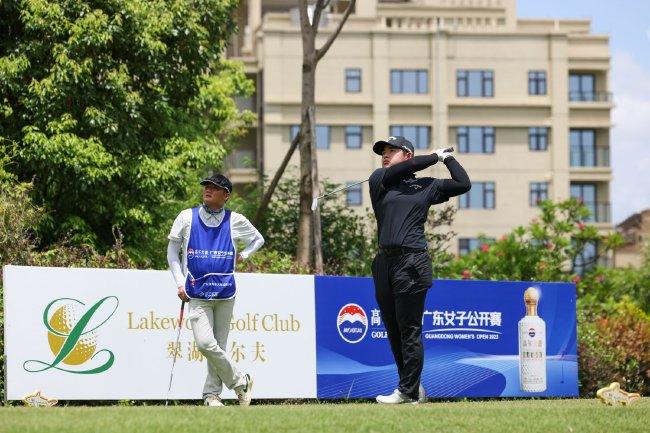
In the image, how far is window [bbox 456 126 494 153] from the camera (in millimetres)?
69000

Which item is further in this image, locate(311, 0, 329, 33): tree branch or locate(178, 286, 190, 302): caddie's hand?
locate(311, 0, 329, 33): tree branch

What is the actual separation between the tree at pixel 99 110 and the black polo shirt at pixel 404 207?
12894mm

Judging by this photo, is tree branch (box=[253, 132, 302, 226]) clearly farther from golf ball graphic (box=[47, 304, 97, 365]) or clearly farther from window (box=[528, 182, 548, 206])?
window (box=[528, 182, 548, 206])

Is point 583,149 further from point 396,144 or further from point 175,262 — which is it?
point 175,262

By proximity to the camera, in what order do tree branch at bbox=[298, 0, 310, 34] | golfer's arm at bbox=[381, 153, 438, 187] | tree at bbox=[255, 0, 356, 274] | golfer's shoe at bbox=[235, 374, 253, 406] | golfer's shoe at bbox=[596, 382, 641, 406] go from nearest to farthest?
golfer's arm at bbox=[381, 153, 438, 187], golfer's shoe at bbox=[235, 374, 253, 406], golfer's shoe at bbox=[596, 382, 641, 406], tree at bbox=[255, 0, 356, 274], tree branch at bbox=[298, 0, 310, 34]

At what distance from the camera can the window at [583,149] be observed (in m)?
71.4

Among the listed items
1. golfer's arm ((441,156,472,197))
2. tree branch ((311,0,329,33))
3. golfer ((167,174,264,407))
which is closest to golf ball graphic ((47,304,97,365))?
golfer ((167,174,264,407))

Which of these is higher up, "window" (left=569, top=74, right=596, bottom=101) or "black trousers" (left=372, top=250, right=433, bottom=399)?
"window" (left=569, top=74, right=596, bottom=101)

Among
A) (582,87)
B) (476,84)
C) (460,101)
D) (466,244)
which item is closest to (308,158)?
(466,244)

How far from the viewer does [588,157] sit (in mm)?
71688

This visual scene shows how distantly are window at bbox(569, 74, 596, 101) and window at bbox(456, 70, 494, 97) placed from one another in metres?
4.94

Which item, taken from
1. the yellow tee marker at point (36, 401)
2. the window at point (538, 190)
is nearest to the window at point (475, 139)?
the window at point (538, 190)

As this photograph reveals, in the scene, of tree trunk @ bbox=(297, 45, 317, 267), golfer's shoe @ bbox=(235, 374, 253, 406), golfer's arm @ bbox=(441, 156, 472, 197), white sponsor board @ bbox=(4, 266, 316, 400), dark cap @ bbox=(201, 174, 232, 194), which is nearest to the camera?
golfer's arm @ bbox=(441, 156, 472, 197)

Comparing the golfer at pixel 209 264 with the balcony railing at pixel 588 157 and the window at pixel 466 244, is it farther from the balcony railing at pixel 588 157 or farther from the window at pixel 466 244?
the balcony railing at pixel 588 157
